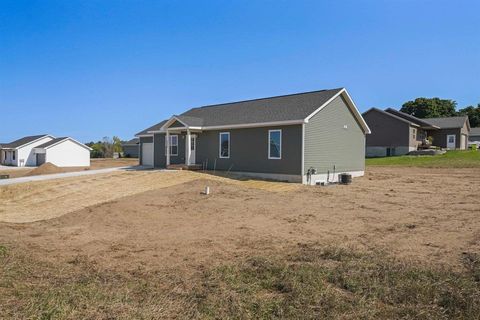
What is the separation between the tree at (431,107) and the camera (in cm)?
7050

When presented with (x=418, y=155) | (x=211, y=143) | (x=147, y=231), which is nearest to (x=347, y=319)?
(x=147, y=231)

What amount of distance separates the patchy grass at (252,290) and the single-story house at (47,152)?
4945 centimetres

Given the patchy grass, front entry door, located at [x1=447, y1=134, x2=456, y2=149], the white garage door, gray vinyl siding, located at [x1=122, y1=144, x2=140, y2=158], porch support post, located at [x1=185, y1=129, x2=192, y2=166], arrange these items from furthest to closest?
gray vinyl siding, located at [x1=122, y1=144, x2=140, y2=158], front entry door, located at [x1=447, y1=134, x2=456, y2=149], the white garage door, porch support post, located at [x1=185, y1=129, x2=192, y2=166], the patchy grass

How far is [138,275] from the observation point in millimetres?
5219

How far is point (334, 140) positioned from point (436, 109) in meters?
60.8

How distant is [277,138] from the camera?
18906 mm

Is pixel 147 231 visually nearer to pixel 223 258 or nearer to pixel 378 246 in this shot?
pixel 223 258

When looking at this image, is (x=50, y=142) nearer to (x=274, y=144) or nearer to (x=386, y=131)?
(x=274, y=144)

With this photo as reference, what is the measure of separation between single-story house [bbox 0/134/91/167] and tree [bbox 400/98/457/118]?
6196 cm

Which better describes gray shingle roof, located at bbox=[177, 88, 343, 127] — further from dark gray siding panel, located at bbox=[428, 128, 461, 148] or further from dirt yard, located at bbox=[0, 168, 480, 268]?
dark gray siding panel, located at bbox=[428, 128, 461, 148]

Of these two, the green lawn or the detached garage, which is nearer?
the green lawn

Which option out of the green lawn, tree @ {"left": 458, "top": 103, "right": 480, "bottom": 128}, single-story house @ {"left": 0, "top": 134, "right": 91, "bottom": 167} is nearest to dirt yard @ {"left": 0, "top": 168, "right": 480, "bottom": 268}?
the green lawn

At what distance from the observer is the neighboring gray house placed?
18375 millimetres

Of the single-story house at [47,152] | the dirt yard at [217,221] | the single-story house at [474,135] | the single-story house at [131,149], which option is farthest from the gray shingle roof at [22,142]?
the single-story house at [474,135]
